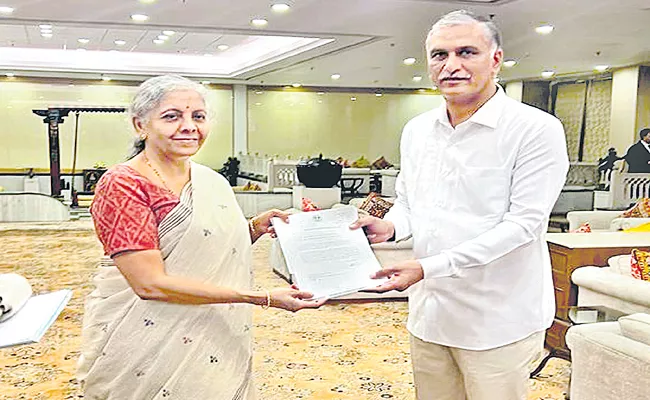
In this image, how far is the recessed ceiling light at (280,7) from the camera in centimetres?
707

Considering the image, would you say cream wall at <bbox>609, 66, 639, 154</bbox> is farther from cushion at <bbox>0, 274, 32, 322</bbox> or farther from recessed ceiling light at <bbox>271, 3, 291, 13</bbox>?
cushion at <bbox>0, 274, 32, 322</bbox>

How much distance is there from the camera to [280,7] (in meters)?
7.17

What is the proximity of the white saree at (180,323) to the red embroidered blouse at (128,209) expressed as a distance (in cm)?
4

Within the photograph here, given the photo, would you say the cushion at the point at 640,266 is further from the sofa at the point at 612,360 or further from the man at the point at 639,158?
the man at the point at 639,158

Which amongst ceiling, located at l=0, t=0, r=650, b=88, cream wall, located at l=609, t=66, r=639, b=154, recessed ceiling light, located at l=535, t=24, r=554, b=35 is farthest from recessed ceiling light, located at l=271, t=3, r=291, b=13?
cream wall, located at l=609, t=66, r=639, b=154

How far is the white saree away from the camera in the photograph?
1.85m

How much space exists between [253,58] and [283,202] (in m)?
2.83

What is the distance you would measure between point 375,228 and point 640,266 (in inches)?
94.7

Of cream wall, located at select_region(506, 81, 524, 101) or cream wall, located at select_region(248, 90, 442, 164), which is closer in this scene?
cream wall, located at select_region(506, 81, 524, 101)

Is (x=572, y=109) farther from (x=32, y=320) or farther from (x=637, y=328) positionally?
(x=32, y=320)

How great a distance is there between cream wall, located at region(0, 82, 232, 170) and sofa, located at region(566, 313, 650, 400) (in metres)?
13.0

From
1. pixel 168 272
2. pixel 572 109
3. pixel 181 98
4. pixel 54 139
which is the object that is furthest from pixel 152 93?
pixel 572 109

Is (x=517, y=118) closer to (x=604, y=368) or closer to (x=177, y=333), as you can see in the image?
(x=177, y=333)

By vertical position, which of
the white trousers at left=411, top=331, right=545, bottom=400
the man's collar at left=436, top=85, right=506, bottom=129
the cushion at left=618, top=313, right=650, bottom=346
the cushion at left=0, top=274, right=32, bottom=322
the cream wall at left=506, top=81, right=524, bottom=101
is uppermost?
the cream wall at left=506, top=81, right=524, bottom=101
